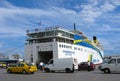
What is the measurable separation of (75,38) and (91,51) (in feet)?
21.5

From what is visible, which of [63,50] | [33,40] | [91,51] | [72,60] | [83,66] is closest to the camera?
[72,60]

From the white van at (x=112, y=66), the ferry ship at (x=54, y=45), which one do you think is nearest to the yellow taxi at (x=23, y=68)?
the white van at (x=112, y=66)

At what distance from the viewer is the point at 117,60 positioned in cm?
2478

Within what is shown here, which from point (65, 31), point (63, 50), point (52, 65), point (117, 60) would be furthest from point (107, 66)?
point (65, 31)

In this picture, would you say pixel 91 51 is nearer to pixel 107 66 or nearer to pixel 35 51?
pixel 35 51

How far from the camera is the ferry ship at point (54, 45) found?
46250 millimetres

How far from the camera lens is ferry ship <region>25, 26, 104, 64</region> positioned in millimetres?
46250

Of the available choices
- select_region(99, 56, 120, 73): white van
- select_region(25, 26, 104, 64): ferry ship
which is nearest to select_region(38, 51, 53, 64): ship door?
select_region(25, 26, 104, 64): ferry ship

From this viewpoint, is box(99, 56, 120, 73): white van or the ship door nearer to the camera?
box(99, 56, 120, 73): white van

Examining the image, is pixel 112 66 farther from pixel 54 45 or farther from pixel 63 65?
pixel 54 45

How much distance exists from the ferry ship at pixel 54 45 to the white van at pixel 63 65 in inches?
521

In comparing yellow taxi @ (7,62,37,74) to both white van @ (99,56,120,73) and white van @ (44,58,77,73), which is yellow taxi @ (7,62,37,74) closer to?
white van @ (44,58,77,73)

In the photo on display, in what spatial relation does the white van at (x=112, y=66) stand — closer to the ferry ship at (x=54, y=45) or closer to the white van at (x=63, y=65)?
the white van at (x=63, y=65)

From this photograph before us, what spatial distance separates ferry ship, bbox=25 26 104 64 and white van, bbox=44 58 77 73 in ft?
43.4
